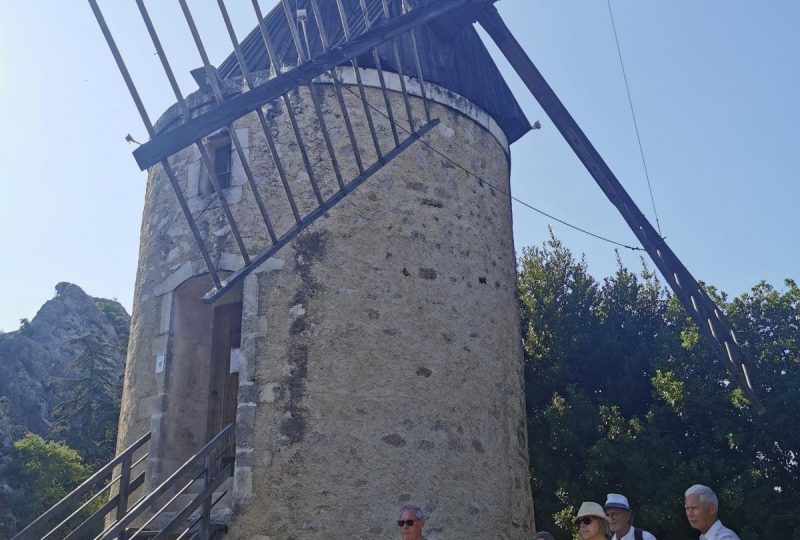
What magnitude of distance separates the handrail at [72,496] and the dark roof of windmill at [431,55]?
376 centimetres

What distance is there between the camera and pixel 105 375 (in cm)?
2411

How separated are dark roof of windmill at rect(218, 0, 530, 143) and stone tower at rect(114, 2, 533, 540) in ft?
0.14

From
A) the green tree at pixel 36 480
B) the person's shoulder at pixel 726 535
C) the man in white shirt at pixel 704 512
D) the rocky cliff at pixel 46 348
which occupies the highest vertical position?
the rocky cliff at pixel 46 348

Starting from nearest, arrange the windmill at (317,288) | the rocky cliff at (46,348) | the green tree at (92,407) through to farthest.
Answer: the windmill at (317,288) < the green tree at (92,407) < the rocky cliff at (46,348)

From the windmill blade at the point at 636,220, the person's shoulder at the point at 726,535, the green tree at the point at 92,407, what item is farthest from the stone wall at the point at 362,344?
the green tree at the point at 92,407

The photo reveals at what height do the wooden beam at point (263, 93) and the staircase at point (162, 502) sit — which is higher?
the wooden beam at point (263, 93)

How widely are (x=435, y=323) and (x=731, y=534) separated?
3467 millimetres

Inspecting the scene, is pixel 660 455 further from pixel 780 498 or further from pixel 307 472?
pixel 307 472

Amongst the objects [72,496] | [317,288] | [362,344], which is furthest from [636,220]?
[72,496]

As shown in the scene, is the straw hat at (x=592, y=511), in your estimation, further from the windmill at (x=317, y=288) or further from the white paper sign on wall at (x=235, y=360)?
the white paper sign on wall at (x=235, y=360)

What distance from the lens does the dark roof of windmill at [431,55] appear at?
750cm

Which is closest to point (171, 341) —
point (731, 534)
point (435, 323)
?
point (435, 323)

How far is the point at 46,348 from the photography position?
29531mm

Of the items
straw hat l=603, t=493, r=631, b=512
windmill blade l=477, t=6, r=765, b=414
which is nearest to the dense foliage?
windmill blade l=477, t=6, r=765, b=414
